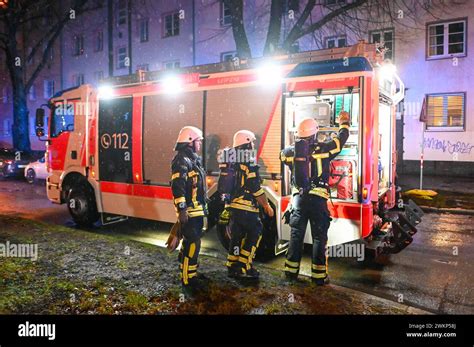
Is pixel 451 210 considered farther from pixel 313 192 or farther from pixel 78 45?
pixel 78 45

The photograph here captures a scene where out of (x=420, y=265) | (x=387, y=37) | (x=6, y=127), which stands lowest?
(x=420, y=265)

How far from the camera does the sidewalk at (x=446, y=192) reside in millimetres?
10297

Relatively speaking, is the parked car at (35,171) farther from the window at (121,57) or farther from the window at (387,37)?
the window at (387,37)

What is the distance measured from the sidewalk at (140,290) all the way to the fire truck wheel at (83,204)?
2.06m

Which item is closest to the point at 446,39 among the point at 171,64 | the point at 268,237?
the point at 171,64

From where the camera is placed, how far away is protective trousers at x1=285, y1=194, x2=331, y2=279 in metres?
4.95

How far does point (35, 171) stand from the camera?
54.7 feet

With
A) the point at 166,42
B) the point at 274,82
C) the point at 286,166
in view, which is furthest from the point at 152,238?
the point at 166,42

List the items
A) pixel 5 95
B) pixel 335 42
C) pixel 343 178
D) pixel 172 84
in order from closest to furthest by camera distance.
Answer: pixel 343 178 < pixel 172 84 < pixel 335 42 < pixel 5 95

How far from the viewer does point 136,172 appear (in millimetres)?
7504

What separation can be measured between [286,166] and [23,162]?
1589 centimetres

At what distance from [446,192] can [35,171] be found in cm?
1436
